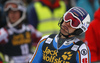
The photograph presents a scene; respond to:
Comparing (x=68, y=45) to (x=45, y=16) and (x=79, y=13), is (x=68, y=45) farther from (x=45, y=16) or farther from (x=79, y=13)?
(x=45, y=16)

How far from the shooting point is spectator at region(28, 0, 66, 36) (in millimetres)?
6523

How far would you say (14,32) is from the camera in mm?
5484

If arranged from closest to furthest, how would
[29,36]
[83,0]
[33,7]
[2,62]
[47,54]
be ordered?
[47,54] → [2,62] → [29,36] → [33,7] → [83,0]

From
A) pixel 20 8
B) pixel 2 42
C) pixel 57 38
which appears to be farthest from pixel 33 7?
pixel 57 38

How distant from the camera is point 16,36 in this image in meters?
5.47

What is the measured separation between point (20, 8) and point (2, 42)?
1.04 meters

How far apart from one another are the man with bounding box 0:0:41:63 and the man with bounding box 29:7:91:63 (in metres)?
1.82

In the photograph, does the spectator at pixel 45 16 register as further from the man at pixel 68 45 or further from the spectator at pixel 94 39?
the man at pixel 68 45

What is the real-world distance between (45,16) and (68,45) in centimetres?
309

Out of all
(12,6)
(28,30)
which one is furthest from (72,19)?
(12,6)

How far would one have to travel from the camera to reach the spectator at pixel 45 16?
6.52 meters

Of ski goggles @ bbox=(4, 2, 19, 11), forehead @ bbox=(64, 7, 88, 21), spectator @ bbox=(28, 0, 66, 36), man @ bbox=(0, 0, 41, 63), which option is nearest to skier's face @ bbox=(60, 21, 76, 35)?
forehead @ bbox=(64, 7, 88, 21)

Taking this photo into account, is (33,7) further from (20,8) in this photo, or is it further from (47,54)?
(47,54)

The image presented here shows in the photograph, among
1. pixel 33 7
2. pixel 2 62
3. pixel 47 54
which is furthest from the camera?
pixel 33 7
